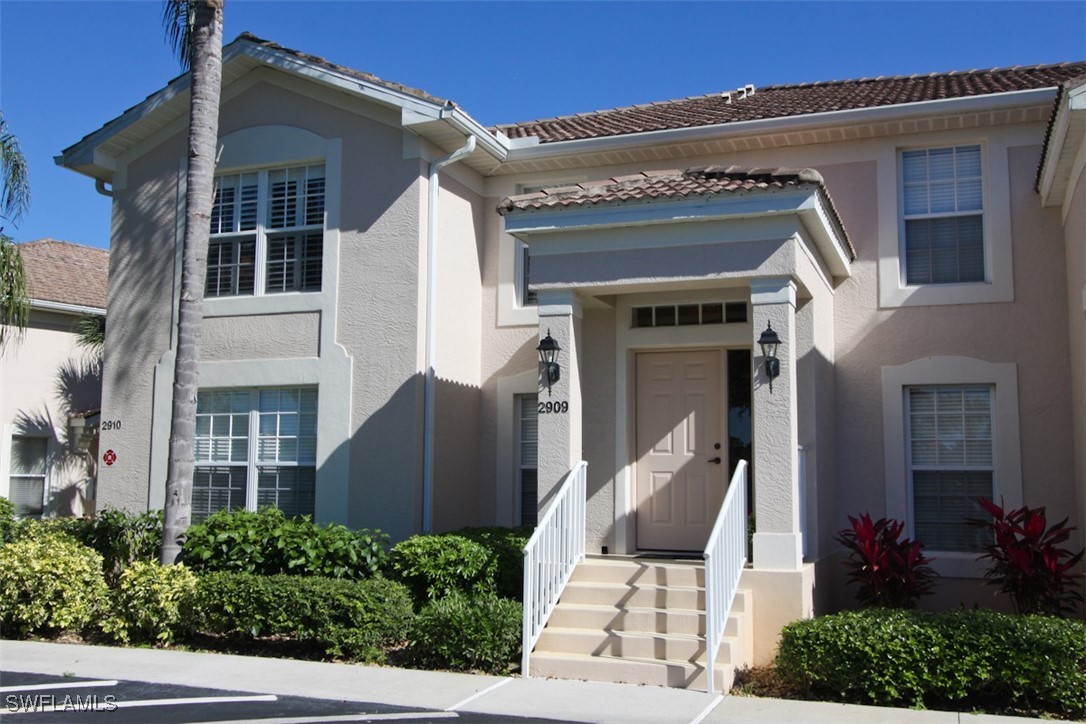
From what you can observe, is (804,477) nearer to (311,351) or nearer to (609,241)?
(609,241)

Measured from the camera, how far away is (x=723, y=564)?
8695 millimetres

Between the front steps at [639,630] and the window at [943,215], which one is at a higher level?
the window at [943,215]

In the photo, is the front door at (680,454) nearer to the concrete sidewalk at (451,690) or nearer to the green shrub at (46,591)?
the concrete sidewalk at (451,690)

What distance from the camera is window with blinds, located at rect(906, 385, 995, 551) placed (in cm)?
1112

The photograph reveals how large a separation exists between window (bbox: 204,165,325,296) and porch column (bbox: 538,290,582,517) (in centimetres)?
371

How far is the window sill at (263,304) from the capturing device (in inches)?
495

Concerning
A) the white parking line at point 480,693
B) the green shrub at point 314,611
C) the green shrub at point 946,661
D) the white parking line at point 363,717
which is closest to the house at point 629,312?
the green shrub at point 946,661

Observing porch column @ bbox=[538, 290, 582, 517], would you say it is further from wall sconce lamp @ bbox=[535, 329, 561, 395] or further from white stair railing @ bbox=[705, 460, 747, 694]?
white stair railing @ bbox=[705, 460, 747, 694]

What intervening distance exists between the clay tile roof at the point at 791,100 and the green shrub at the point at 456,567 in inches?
210

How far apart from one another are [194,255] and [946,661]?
8.49 m

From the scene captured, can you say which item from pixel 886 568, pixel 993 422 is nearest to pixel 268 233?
pixel 886 568

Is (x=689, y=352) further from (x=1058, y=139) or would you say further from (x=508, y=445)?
(x=1058, y=139)

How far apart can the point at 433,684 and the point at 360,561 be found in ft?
7.53

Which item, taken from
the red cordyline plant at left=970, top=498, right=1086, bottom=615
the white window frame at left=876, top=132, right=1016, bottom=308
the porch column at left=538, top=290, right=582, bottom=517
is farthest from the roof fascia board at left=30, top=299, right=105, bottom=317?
the red cordyline plant at left=970, top=498, right=1086, bottom=615
